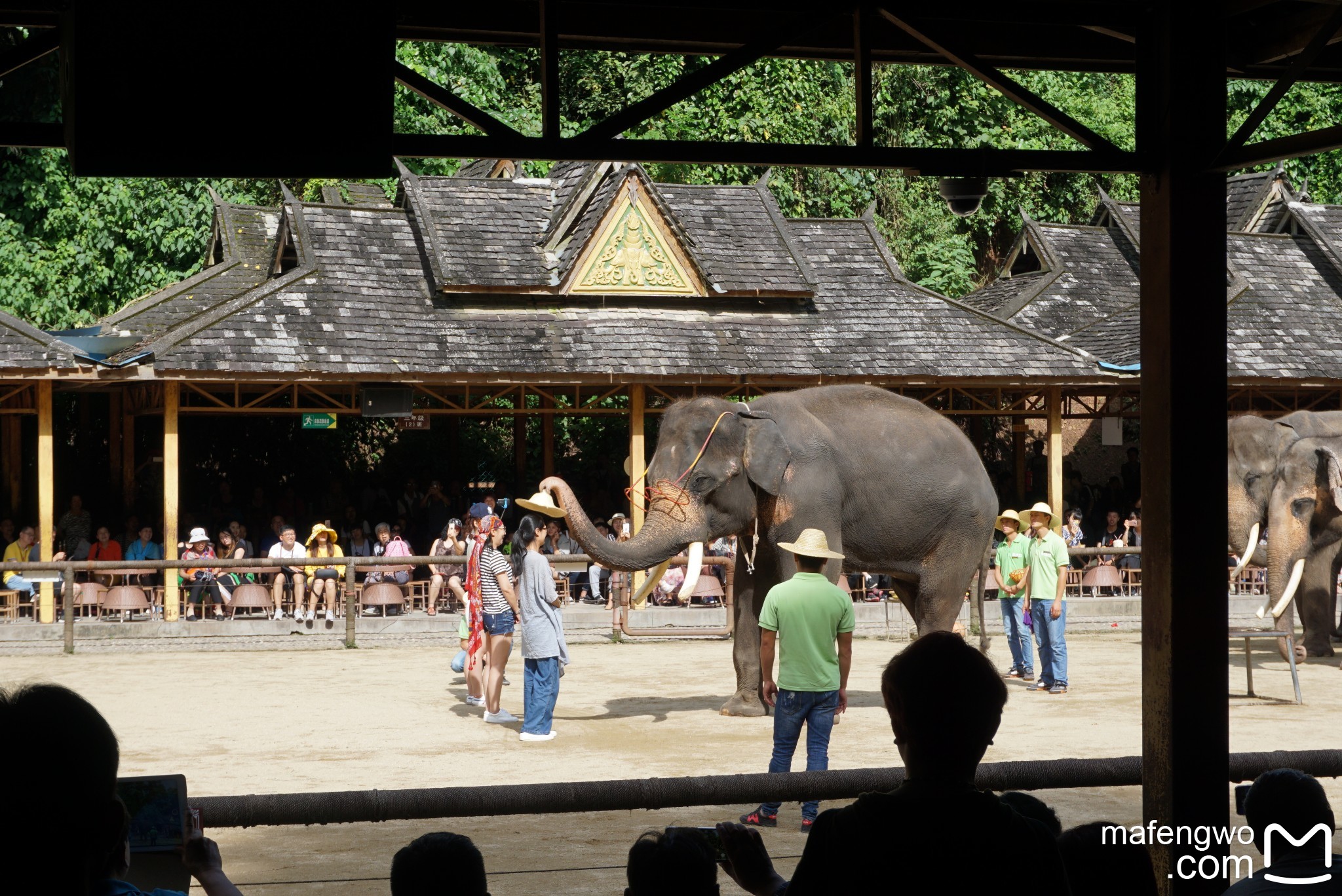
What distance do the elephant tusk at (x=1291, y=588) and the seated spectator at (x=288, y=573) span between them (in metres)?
10.6

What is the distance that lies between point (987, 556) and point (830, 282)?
1124 cm

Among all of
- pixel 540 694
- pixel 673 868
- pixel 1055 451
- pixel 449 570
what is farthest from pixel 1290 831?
pixel 1055 451

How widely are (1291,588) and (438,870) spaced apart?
44.7ft

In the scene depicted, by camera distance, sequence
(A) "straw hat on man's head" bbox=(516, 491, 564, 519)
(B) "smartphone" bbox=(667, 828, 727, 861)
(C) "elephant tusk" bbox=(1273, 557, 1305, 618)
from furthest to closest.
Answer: (C) "elephant tusk" bbox=(1273, 557, 1305, 618) < (A) "straw hat on man's head" bbox=(516, 491, 564, 519) < (B) "smartphone" bbox=(667, 828, 727, 861)

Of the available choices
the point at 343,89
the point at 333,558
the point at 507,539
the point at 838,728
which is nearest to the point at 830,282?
the point at 507,539

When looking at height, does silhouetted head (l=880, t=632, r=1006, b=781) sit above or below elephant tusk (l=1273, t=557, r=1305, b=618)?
above

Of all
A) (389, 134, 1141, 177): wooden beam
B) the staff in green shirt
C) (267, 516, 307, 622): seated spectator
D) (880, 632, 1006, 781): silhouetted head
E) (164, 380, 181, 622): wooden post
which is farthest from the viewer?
(164, 380, 181, 622): wooden post

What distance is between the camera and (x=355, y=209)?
23.3 metres

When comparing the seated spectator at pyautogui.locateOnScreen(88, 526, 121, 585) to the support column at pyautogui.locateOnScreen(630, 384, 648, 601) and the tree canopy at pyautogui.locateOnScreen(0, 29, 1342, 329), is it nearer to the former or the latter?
the tree canopy at pyautogui.locateOnScreen(0, 29, 1342, 329)

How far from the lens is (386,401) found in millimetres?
20031

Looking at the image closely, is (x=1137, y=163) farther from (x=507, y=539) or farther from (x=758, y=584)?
(x=507, y=539)

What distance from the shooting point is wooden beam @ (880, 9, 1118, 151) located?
5.63m

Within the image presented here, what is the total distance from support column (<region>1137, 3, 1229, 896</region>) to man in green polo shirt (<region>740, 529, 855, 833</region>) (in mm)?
2298

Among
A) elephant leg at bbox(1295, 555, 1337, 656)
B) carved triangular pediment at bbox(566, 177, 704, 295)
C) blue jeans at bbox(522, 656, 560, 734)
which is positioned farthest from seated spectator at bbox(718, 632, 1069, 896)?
carved triangular pediment at bbox(566, 177, 704, 295)
